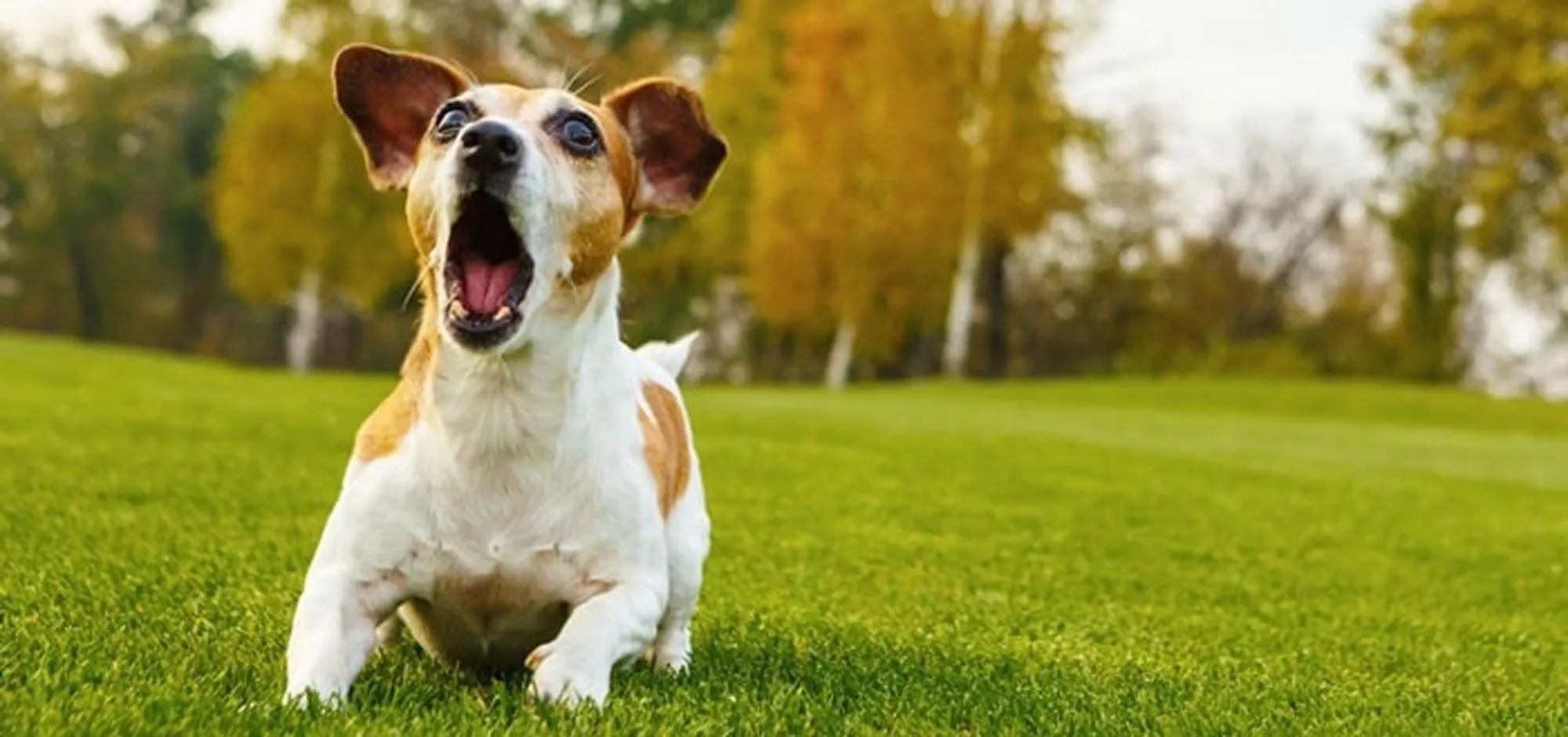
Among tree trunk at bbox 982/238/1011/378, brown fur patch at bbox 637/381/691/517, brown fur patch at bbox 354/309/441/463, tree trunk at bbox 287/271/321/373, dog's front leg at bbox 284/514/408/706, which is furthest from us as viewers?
tree trunk at bbox 982/238/1011/378

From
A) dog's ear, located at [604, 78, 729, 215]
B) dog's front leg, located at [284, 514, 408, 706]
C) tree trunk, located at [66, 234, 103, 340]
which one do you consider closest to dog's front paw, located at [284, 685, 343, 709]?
dog's front leg, located at [284, 514, 408, 706]

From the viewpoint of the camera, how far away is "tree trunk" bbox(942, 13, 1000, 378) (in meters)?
28.6

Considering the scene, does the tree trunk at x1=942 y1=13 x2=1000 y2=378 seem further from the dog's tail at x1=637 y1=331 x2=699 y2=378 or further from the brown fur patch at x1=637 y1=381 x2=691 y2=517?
the brown fur patch at x1=637 y1=381 x2=691 y2=517

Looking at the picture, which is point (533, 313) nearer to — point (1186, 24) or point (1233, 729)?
point (1233, 729)

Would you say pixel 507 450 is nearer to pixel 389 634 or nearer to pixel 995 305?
pixel 389 634

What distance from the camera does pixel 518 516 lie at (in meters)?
3.03

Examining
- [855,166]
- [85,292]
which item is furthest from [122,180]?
[855,166]

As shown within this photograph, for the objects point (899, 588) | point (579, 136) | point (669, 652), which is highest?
point (579, 136)

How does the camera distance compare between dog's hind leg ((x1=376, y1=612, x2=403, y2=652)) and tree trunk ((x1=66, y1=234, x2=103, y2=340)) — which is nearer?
dog's hind leg ((x1=376, y1=612, x2=403, y2=652))

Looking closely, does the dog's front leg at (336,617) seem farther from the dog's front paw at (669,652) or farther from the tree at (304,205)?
the tree at (304,205)

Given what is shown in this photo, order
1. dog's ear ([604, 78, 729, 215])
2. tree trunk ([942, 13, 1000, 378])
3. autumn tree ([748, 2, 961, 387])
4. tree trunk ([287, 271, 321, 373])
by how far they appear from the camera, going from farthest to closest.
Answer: tree trunk ([287, 271, 321, 373]) < tree trunk ([942, 13, 1000, 378]) < autumn tree ([748, 2, 961, 387]) < dog's ear ([604, 78, 729, 215])

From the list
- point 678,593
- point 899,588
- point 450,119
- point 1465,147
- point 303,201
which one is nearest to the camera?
point 450,119

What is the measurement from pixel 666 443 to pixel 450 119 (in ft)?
2.96

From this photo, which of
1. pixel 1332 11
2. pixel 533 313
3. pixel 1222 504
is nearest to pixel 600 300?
pixel 533 313
